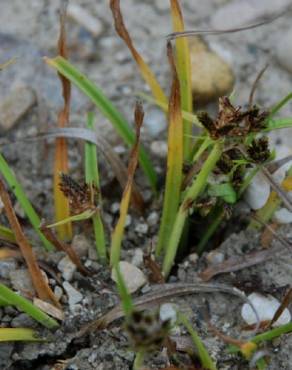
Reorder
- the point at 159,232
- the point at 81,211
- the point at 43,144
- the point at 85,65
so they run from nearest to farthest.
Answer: the point at 81,211 → the point at 159,232 → the point at 43,144 → the point at 85,65

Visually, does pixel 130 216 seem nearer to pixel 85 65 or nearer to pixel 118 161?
pixel 118 161

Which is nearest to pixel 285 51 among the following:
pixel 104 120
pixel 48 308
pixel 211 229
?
pixel 104 120

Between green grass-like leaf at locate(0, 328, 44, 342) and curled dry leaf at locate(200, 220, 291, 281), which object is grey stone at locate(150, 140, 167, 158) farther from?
green grass-like leaf at locate(0, 328, 44, 342)

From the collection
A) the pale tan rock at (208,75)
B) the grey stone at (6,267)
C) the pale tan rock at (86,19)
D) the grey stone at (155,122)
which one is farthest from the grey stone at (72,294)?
the pale tan rock at (86,19)

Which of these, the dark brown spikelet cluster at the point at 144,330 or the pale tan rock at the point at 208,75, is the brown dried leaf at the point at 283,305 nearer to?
the dark brown spikelet cluster at the point at 144,330

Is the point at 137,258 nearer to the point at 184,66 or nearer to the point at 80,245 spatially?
the point at 80,245

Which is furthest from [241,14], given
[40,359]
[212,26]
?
[40,359]
